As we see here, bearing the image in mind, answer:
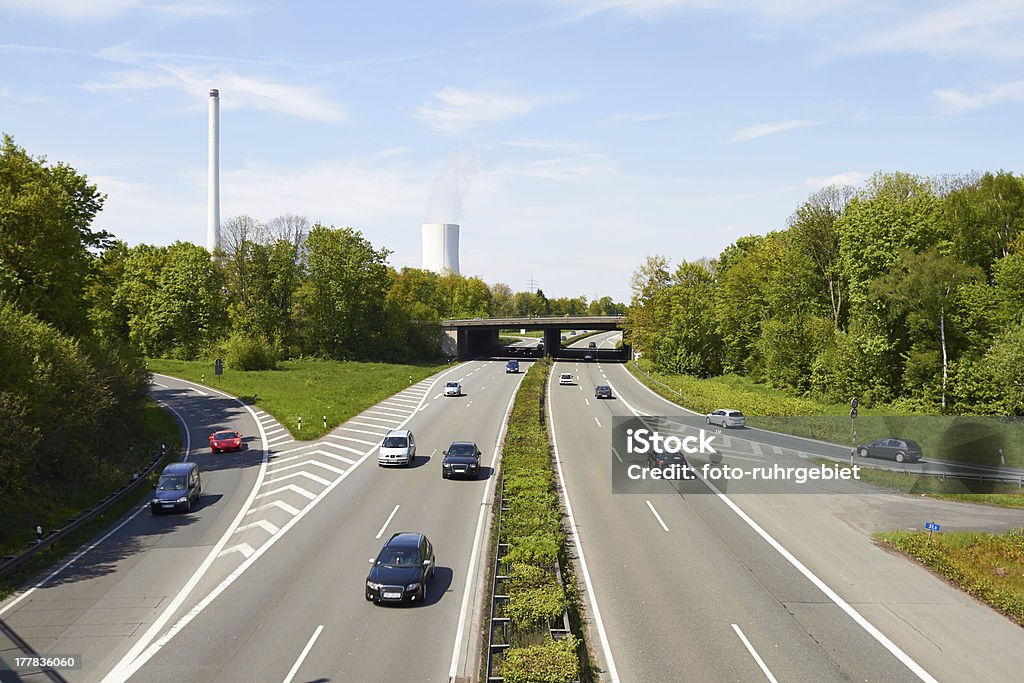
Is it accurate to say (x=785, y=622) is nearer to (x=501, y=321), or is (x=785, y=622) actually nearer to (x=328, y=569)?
(x=328, y=569)

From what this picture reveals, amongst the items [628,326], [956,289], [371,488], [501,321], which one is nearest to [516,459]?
[371,488]

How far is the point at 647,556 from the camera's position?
25.5 m

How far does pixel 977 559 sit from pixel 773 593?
8.57 meters

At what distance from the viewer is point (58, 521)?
1131 inches

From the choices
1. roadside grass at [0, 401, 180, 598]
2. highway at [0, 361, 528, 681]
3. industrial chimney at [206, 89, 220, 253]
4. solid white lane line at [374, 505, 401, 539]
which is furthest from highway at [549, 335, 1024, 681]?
industrial chimney at [206, 89, 220, 253]

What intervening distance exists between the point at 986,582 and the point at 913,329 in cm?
3803

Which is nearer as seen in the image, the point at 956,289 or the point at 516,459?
the point at 516,459

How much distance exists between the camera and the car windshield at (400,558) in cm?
2114

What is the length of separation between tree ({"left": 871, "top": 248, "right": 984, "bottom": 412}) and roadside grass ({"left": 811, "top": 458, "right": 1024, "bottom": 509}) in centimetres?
1823

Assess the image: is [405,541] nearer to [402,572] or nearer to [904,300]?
[402,572]

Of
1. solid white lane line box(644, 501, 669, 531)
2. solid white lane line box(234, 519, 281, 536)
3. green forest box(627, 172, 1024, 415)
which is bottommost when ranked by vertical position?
solid white lane line box(644, 501, 669, 531)

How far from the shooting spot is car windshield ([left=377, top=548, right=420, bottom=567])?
21.1 m

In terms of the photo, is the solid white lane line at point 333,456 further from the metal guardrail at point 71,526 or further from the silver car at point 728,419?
the silver car at point 728,419

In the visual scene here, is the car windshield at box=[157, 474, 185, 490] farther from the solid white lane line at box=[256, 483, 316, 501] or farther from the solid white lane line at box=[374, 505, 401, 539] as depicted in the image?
the solid white lane line at box=[374, 505, 401, 539]
